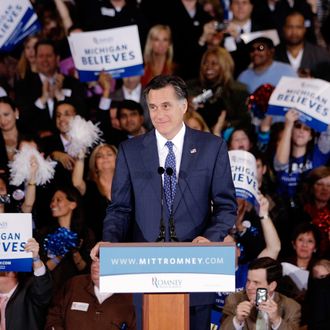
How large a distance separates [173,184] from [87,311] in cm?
197

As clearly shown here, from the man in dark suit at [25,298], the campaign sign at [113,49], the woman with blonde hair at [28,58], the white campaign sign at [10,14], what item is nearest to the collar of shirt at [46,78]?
the woman with blonde hair at [28,58]

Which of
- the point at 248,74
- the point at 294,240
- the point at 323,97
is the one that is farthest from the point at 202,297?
the point at 248,74

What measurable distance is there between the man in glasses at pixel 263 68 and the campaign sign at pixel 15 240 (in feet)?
11.0

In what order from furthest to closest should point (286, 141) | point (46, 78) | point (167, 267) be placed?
1. point (46, 78)
2. point (286, 141)
3. point (167, 267)

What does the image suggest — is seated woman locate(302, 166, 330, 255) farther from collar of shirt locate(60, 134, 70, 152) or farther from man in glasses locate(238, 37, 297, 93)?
collar of shirt locate(60, 134, 70, 152)

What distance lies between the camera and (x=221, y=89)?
852 cm

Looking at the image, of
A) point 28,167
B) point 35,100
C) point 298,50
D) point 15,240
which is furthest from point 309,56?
point 15,240

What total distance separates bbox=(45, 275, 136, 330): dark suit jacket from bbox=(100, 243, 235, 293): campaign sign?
6.96ft

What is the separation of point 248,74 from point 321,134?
3.95 ft

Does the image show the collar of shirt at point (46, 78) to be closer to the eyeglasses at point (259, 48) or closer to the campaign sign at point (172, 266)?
the eyeglasses at point (259, 48)

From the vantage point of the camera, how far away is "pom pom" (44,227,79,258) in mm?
6715

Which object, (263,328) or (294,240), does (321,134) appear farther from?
(263,328)

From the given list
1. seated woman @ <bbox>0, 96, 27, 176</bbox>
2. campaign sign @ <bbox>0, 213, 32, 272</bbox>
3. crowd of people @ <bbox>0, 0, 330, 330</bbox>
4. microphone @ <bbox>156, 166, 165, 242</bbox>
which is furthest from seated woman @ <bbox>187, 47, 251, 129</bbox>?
microphone @ <bbox>156, 166, 165, 242</bbox>

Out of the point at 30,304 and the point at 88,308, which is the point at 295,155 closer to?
the point at 88,308
